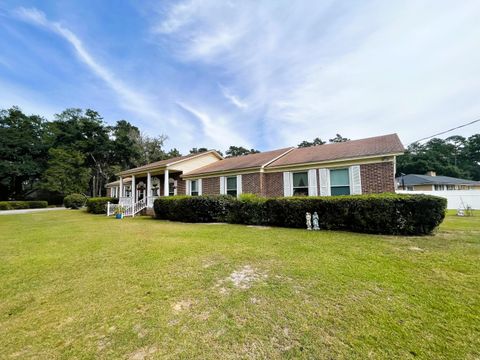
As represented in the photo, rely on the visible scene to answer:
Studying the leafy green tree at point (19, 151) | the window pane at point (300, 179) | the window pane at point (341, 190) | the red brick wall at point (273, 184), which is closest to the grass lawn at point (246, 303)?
the window pane at point (341, 190)

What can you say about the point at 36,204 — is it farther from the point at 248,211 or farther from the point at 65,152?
the point at 248,211

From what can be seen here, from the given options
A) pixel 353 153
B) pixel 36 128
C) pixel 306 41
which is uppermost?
pixel 36 128

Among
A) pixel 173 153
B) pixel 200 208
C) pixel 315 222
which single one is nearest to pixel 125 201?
pixel 200 208

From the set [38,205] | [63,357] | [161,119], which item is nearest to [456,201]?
[63,357]

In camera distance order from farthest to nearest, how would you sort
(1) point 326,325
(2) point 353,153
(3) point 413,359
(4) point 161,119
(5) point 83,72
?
(4) point 161,119, (5) point 83,72, (2) point 353,153, (1) point 326,325, (3) point 413,359

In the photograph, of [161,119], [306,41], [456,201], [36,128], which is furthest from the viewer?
[36,128]

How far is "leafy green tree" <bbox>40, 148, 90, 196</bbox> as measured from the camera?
89.9ft

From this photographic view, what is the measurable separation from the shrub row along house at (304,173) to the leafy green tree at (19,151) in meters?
23.3

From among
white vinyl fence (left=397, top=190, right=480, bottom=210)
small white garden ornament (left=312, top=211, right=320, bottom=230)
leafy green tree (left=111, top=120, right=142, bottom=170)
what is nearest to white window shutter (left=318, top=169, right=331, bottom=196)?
small white garden ornament (left=312, top=211, right=320, bottom=230)

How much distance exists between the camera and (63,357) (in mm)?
2053

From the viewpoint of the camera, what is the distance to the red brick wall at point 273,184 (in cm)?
1258

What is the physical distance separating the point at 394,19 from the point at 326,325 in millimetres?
10883

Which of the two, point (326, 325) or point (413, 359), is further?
point (326, 325)

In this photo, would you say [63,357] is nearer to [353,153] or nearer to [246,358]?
[246,358]
